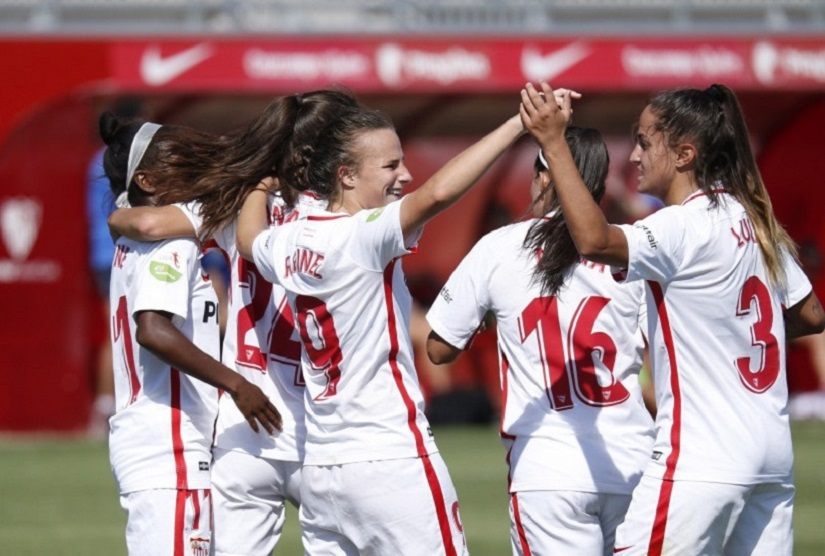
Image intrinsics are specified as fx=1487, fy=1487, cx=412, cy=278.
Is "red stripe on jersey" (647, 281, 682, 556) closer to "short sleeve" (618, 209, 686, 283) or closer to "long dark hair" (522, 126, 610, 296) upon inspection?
"short sleeve" (618, 209, 686, 283)

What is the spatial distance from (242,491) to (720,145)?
205cm

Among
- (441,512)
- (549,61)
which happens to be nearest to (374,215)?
(441,512)

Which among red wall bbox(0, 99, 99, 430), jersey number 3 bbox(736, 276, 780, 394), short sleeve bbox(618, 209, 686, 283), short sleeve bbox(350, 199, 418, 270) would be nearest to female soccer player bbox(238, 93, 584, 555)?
short sleeve bbox(350, 199, 418, 270)

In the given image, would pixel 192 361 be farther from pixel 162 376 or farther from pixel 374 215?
pixel 374 215

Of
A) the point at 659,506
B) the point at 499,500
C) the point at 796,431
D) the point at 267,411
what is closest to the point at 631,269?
the point at 659,506

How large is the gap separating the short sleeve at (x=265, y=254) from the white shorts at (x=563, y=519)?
3.68 feet

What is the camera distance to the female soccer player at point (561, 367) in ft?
16.3

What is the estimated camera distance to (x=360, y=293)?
4746 mm

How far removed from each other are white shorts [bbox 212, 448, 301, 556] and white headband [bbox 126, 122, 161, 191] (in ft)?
3.41

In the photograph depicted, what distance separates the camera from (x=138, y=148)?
205 inches

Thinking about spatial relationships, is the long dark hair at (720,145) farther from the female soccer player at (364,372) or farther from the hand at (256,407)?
the hand at (256,407)

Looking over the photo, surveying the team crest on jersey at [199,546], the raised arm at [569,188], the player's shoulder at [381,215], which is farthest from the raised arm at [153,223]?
the raised arm at [569,188]

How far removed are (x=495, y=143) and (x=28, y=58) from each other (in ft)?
34.9

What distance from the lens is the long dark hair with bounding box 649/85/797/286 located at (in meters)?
4.73
